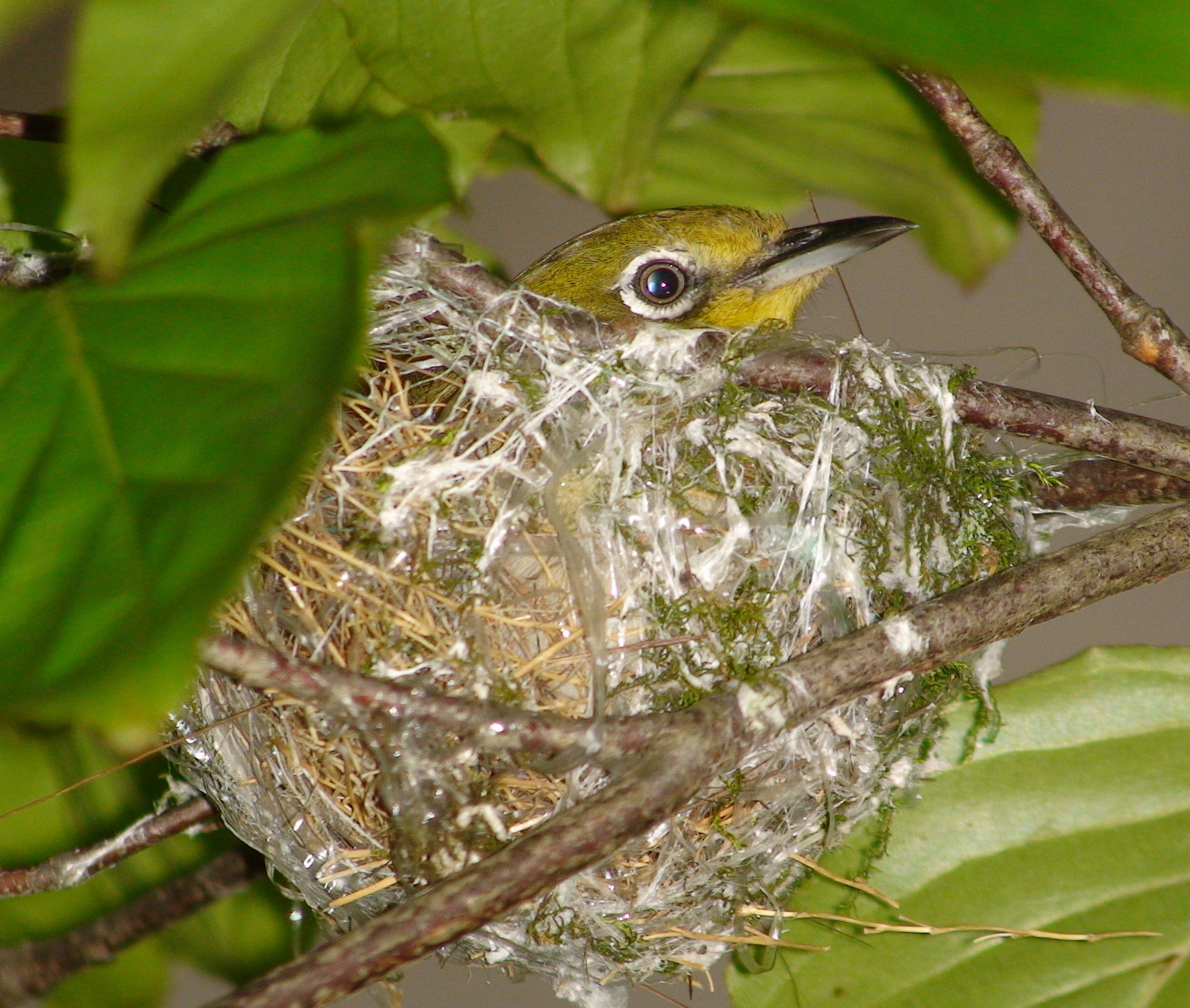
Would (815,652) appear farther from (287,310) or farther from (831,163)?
(831,163)

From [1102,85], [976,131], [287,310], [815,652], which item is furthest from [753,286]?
[1102,85]

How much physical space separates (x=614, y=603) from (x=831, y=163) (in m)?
0.61

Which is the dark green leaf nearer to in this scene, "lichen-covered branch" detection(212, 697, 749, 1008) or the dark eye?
the dark eye

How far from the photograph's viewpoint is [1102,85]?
1.23ft

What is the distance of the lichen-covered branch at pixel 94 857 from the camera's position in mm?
1085

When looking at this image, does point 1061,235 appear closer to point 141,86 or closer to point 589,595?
point 589,595

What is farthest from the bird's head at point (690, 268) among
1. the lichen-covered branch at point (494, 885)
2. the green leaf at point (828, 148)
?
the lichen-covered branch at point (494, 885)

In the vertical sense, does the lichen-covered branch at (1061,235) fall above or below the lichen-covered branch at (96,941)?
above

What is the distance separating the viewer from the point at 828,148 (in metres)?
1.22

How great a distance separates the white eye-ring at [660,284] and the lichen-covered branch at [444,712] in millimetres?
905

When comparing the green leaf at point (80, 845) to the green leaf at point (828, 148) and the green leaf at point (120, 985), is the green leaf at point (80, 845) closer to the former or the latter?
the green leaf at point (120, 985)

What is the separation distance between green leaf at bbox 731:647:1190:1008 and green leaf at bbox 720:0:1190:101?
803 millimetres

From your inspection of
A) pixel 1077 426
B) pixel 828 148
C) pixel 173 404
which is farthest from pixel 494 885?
pixel 828 148

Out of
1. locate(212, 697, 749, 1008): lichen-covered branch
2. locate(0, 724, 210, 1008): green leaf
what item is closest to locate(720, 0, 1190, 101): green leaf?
locate(212, 697, 749, 1008): lichen-covered branch
